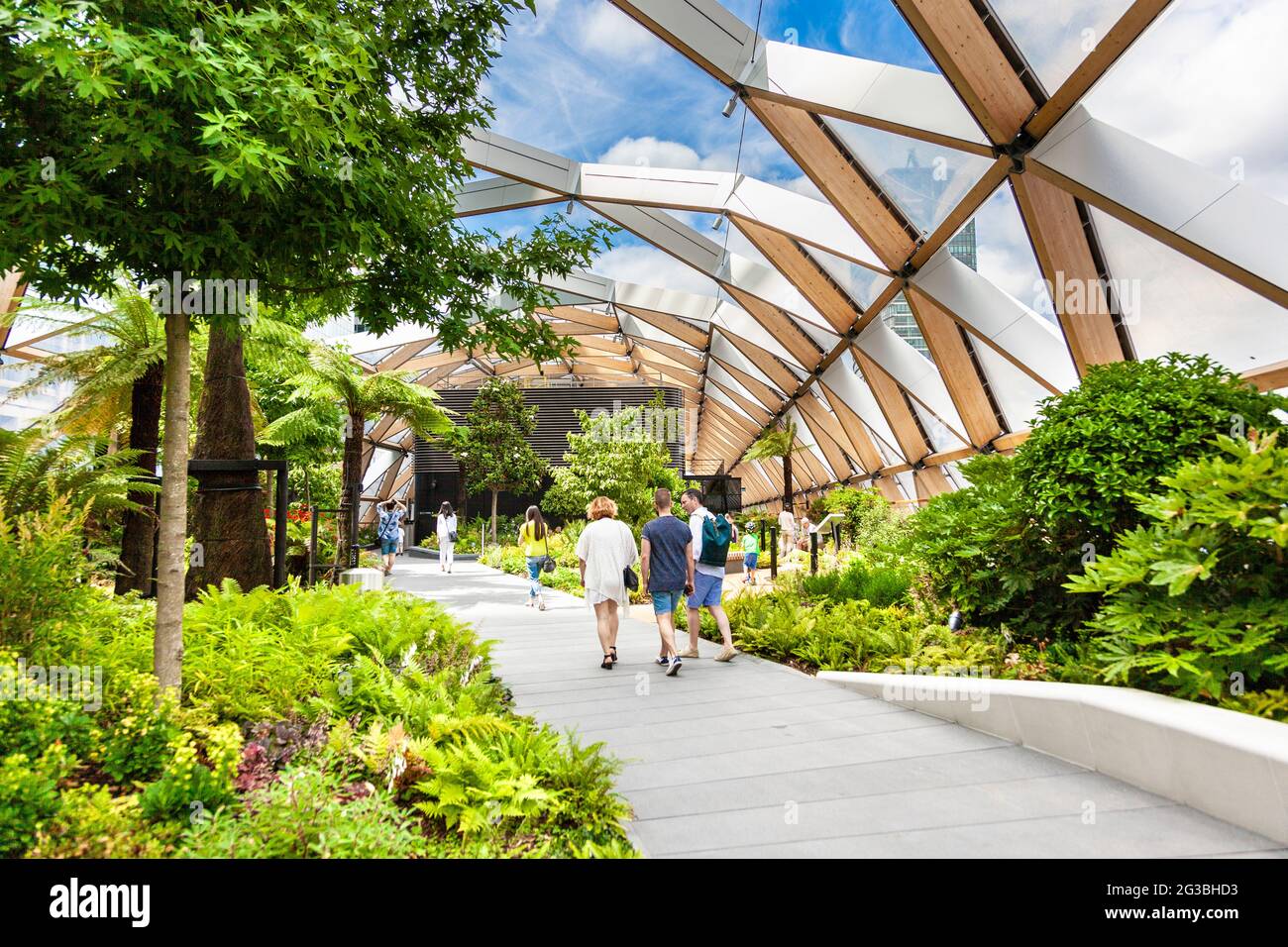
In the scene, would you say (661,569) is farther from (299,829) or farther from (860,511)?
(860,511)

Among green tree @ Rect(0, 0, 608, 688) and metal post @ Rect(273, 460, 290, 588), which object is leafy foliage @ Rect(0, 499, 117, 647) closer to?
green tree @ Rect(0, 0, 608, 688)

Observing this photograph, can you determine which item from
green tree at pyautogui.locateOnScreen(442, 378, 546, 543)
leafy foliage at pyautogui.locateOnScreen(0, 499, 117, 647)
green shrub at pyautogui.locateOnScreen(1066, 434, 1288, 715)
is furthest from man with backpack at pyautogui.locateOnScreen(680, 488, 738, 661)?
green tree at pyautogui.locateOnScreen(442, 378, 546, 543)

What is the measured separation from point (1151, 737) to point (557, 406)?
2912 cm

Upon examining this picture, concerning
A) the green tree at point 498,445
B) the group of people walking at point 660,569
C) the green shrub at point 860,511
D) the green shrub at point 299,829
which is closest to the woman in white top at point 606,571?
the group of people walking at point 660,569

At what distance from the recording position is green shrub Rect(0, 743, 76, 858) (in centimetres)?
219

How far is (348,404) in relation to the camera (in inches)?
532

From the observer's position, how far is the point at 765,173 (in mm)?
14508

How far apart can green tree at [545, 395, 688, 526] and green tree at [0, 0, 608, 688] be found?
17074mm

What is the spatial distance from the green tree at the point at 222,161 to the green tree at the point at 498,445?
22352 mm

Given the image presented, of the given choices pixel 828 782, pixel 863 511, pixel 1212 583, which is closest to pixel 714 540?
pixel 828 782

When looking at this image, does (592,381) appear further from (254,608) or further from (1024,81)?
(254,608)
